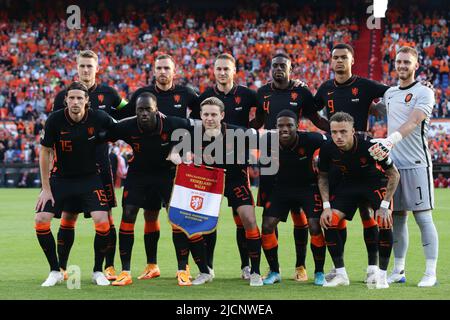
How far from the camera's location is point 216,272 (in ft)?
31.1

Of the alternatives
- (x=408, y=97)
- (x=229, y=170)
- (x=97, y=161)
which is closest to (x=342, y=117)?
(x=408, y=97)

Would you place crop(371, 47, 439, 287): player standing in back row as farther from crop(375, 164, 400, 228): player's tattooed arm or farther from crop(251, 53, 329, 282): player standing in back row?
crop(251, 53, 329, 282): player standing in back row

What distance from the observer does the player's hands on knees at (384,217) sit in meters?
8.16

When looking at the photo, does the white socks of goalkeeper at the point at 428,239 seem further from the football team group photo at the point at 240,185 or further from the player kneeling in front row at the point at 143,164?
the player kneeling in front row at the point at 143,164

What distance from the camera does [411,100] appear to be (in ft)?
27.8

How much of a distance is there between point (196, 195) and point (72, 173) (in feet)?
4.16

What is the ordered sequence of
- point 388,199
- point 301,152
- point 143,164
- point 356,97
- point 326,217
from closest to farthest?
point 388,199
point 326,217
point 301,152
point 143,164
point 356,97

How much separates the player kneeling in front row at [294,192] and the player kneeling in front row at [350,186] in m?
0.21

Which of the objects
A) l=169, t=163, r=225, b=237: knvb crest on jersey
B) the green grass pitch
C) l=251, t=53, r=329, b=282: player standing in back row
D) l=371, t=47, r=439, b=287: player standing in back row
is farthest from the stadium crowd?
l=169, t=163, r=225, b=237: knvb crest on jersey

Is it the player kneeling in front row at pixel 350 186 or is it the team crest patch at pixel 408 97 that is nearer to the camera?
the player kneeling in front row at pixel 350 186

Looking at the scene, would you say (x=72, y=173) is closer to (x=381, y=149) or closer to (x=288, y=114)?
(x=288, y=114)

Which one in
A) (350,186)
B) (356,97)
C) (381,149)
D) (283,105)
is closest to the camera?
(381,149)

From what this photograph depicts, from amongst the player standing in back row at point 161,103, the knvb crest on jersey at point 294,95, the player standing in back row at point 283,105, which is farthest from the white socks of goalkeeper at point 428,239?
the player standing in back row at point 161,103
